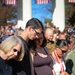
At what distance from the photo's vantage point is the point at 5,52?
134 inches

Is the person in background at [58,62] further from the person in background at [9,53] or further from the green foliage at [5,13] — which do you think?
the green foliage at [5,13]

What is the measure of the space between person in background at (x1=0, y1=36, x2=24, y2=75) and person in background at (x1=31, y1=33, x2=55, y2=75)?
0.90m

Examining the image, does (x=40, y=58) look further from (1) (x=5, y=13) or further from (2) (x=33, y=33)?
(1) (x=5, y=13)

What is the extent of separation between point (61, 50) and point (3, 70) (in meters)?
2.72

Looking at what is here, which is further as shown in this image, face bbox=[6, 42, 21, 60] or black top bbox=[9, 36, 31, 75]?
black top bbox=[9, 36, 31, 75]

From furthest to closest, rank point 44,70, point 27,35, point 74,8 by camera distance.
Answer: point 74,8 < point 44,70 < point 27,35

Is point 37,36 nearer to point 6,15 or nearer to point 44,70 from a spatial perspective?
point 44,70

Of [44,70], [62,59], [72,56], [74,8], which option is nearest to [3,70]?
[44,70]

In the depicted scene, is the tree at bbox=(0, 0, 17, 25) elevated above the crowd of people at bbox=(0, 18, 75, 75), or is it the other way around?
the crowd of people at bbox=(0, 18, 75, 75)

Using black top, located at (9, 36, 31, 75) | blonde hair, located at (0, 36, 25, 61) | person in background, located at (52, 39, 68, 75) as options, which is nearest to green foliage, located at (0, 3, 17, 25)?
person in background, located at (52, 39, 68, 75)

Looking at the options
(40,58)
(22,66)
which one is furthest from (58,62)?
(22,66)

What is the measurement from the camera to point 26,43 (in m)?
3.93

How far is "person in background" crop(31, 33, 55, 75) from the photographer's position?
449 centimetres

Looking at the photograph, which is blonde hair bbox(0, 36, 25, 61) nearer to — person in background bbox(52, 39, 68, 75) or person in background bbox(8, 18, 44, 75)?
person in background bbox(8, 18, 44, 75)
